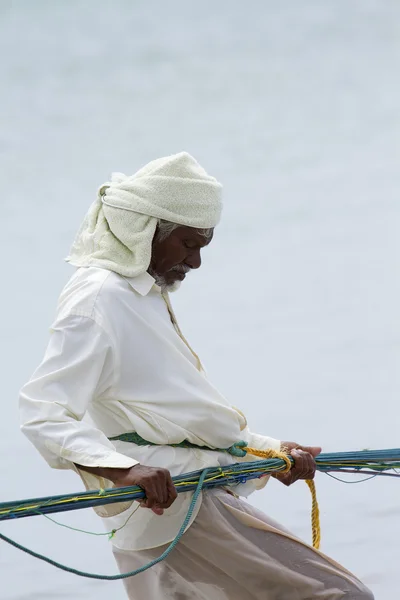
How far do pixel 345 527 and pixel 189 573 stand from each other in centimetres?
344

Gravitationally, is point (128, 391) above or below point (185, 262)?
below

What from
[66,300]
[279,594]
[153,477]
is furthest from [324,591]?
[66,300]

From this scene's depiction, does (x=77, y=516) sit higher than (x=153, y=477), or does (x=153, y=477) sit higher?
(x=153, y=477)

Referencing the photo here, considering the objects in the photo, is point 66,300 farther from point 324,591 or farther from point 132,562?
point 324,591

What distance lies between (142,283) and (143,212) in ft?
0.45

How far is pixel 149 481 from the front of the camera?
188 cm

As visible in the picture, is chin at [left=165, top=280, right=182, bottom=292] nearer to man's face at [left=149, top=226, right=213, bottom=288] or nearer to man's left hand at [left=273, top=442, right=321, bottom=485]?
man's face at [left=149, top=226, right=213, bottom=288]

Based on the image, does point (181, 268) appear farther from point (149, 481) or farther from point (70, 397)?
point (149, 481)

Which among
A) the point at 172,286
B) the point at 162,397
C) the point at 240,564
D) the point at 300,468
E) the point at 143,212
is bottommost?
the point at 240,564

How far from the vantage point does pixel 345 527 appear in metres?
5.44

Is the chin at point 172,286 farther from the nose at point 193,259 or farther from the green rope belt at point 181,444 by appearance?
the green rope belt at point 181,444

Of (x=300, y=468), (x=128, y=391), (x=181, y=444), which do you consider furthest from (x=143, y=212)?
(x=300, y=468)

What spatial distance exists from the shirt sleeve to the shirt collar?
0.14m

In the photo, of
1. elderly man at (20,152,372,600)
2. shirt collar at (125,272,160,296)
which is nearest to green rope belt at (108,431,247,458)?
elderly man at (20,152,372,600)
